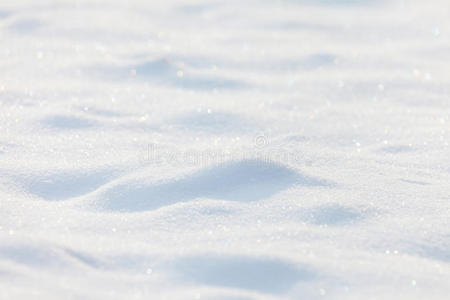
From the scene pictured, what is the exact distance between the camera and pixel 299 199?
1.35 meters

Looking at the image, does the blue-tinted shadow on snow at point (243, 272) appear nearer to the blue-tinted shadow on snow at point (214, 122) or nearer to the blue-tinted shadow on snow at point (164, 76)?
the blue-tinted shadow on snow at point (214, 122)

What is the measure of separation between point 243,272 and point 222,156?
1.68ft

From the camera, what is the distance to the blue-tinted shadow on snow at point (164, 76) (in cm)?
218

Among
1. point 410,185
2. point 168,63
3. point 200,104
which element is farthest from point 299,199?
point 168,63

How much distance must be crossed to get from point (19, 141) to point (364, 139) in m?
1.13

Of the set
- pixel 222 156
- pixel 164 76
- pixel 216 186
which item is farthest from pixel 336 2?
pixel 216 186

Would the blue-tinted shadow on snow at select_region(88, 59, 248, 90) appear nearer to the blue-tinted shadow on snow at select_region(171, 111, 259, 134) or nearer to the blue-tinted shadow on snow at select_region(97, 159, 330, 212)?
the blue-tinted shadow on snow at select_region(171, 111, 259, 134)

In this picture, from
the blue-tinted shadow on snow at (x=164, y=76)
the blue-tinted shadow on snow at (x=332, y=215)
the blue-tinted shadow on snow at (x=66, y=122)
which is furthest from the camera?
the blue-tinted shadow on snow at (x=164, y=76)

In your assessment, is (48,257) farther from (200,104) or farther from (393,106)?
(393,106)

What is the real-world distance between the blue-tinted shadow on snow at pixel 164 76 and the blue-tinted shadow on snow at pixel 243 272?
115 centimetres

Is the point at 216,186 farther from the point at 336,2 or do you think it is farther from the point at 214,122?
the point at 336,2

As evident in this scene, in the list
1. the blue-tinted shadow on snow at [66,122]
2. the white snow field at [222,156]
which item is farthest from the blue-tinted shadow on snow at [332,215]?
the blue-tinted shadow on snow at [66,122]

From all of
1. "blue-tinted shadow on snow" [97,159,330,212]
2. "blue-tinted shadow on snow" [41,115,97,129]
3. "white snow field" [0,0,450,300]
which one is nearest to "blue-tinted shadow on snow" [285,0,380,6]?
"white snow field" [0,0,450,300]

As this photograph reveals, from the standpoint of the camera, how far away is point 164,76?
2.23 m
